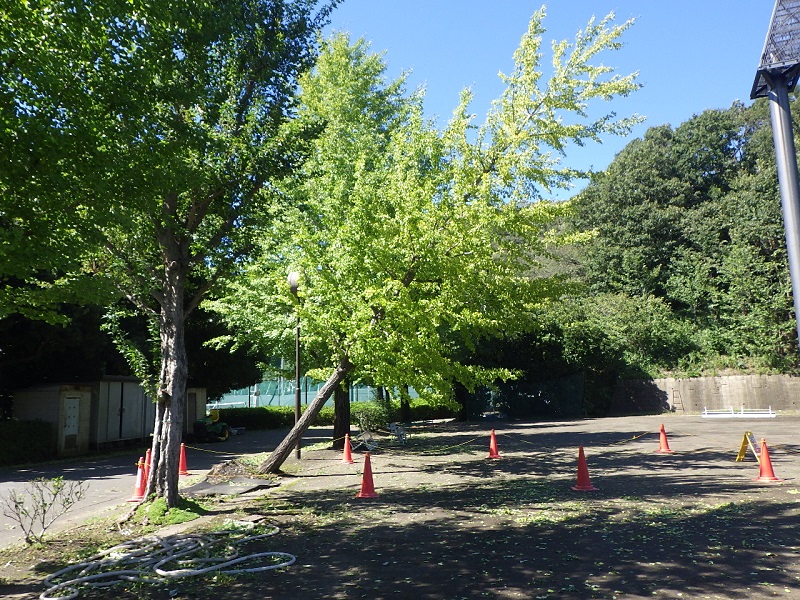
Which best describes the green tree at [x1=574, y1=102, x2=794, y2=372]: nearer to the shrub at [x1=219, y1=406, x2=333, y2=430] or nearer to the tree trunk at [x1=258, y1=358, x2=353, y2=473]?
the shrub at [x1=219, y1=406, x2=333, y2=430]

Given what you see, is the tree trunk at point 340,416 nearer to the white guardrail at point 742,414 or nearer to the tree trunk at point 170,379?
the tree trunk at point 170,379

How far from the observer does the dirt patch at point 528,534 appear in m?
5.49

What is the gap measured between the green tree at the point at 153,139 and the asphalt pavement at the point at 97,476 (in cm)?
184

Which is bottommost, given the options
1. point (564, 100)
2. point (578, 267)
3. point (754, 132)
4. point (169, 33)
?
point (169, 33)

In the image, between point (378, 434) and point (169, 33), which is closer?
point (169, 33)

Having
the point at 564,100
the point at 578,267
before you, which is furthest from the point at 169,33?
the point at 578,267

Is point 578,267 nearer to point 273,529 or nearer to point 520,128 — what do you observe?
point 520,128

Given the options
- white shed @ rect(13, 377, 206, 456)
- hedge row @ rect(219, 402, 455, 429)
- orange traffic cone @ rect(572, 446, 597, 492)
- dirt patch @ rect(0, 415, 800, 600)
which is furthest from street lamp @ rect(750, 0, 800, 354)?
hedge row @ rect(219, 402, 455, 429)

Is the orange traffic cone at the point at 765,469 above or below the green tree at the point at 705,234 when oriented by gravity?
below

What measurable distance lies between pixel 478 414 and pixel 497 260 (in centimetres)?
2367

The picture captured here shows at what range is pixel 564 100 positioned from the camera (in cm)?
1336

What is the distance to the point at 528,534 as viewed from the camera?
292 inches

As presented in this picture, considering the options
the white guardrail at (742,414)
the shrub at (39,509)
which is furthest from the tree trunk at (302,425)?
the white guardrail at (742,414)

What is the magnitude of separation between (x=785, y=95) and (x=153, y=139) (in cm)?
705
